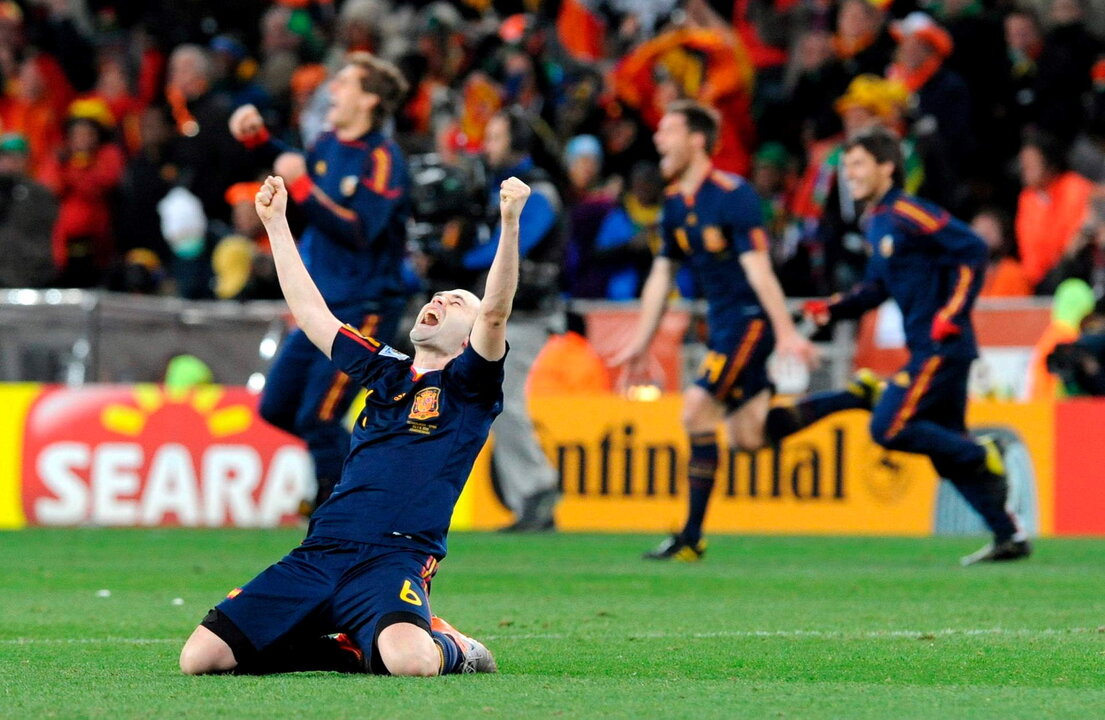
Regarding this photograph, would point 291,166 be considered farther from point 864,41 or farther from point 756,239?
point 864,41

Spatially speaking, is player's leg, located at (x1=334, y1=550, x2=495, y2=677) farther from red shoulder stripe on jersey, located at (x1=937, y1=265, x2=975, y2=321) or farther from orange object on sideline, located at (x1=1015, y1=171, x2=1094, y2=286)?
orange object on sideline, located at (x1=1015, y1=171, x2=1094, y2=286)

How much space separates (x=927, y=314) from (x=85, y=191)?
399 inches

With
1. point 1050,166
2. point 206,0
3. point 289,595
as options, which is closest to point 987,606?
point 289,595

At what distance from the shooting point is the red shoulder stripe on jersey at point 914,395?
33.0 feet

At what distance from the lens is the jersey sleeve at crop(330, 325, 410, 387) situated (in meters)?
5.98

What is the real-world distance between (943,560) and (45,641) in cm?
554

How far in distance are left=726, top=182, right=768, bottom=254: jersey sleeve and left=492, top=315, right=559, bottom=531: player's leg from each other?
2.93 meters

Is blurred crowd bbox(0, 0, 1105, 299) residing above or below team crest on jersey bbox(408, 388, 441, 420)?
Answer: above

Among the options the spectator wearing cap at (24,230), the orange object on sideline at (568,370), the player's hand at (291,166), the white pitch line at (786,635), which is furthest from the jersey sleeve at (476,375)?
the spectator wearing cap at (24,230)

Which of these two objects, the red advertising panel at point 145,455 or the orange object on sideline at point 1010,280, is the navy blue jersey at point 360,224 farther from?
the orange object on sideline at point 1010,280

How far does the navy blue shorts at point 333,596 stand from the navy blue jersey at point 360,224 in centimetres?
419

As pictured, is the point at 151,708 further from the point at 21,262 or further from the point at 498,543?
the point at 21,262

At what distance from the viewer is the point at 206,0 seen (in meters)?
20.0

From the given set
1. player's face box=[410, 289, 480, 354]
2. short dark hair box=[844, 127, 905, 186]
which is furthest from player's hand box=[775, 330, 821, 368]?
player's face box=[410, 289, 480, 354]
